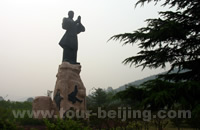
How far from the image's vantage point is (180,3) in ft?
15.8

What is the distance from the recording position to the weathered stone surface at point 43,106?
12359 millimetres

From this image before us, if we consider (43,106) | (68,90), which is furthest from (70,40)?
(43,106)

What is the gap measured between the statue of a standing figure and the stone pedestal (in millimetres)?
794

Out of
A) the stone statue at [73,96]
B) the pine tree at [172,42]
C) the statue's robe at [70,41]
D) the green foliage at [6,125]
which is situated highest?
the statue's robe at [70,41]

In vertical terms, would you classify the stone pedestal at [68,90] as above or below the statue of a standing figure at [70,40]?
below

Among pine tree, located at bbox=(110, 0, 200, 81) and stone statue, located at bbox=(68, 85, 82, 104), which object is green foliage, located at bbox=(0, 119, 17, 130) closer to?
pine tree, located at bbox=(110, 0, 200, 81)

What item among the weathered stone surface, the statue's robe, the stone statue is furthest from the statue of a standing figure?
the weathered stone surface

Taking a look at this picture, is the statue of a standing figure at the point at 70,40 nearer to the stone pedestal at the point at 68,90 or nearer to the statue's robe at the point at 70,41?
the statue's robe at the point at 70,41

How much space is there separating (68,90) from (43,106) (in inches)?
70.1

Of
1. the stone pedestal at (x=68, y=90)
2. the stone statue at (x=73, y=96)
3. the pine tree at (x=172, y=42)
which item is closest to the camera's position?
the pine tree at (x=172, y=42)

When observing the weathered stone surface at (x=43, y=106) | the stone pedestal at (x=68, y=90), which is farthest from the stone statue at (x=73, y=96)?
the weathered stone surface at (x=43, y=106)

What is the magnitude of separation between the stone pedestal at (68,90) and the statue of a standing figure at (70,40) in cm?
79

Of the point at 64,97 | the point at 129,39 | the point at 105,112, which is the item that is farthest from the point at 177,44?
the point at 64,97

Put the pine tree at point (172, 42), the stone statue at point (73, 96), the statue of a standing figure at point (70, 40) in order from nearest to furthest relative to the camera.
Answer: the pine tree at point (172, 42)
the stone statue at point (73, 96)
the statue of a standing figure at point (70, 40)
